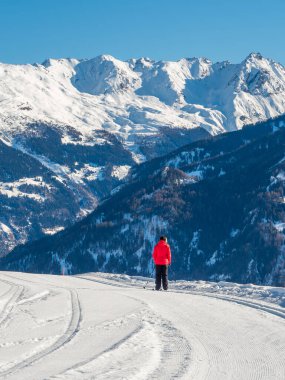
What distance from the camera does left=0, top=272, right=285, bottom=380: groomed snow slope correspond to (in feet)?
43.3

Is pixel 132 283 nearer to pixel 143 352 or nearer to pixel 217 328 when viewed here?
pixel 217 328

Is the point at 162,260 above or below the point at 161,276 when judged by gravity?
above

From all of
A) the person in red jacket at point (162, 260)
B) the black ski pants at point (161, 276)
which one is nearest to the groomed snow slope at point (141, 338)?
the black ski pants at point (161, 276)

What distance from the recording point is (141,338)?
53.8 feet

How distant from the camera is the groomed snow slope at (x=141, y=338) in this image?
13.2 m

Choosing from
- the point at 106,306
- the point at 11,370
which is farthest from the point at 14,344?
the point at 106,306

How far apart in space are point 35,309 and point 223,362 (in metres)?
9.61

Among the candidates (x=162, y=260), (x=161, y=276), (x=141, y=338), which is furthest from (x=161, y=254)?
(x=141, y=338)

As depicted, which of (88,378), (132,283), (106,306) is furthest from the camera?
(132,283)

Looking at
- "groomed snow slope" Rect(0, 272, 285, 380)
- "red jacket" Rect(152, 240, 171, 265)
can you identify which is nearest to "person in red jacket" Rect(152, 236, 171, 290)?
"red jacket" Rect(152, 240, 171, 265)

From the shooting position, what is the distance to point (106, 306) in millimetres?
23094

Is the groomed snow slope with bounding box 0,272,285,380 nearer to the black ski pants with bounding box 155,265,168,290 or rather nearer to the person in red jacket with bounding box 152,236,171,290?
the black ski pants with bounding box 155,265,168,290

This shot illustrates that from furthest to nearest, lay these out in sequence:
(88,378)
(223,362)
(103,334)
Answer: (103,334), (223,362), (88,378)

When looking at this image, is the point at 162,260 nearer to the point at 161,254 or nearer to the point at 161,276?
the point at 161,254
